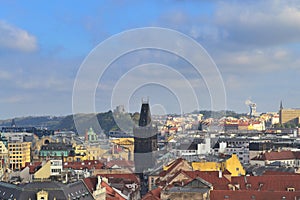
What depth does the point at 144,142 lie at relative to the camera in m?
104

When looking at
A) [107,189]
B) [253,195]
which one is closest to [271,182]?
[253,195]

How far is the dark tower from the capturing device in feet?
333

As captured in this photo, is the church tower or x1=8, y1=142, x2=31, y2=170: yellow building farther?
x1=8, y1=142, x2=31, y2=170: yellow building

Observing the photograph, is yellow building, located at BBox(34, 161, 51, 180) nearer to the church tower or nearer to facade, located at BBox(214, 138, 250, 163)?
the church tower

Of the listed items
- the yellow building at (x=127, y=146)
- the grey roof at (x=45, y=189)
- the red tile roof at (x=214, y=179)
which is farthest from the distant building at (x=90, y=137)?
the grey roof at (x=45, y=189)

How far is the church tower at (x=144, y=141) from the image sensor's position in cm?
10162

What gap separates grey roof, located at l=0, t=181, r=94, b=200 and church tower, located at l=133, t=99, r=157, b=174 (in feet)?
142

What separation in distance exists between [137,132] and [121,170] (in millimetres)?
9368

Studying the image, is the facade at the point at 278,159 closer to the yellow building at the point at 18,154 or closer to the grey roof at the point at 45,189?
the yellow building at the point at 18,154

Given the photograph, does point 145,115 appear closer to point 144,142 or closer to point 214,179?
point 144,142

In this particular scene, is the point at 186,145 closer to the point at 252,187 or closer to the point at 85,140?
the point at 85,140

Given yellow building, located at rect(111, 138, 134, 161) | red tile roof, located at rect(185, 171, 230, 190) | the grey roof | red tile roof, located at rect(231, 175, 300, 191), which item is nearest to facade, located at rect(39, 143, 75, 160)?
yellow building, located at rect(111, 138, 134, 161)

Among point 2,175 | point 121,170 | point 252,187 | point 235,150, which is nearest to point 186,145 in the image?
point 235,150

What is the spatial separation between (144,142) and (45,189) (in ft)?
164
